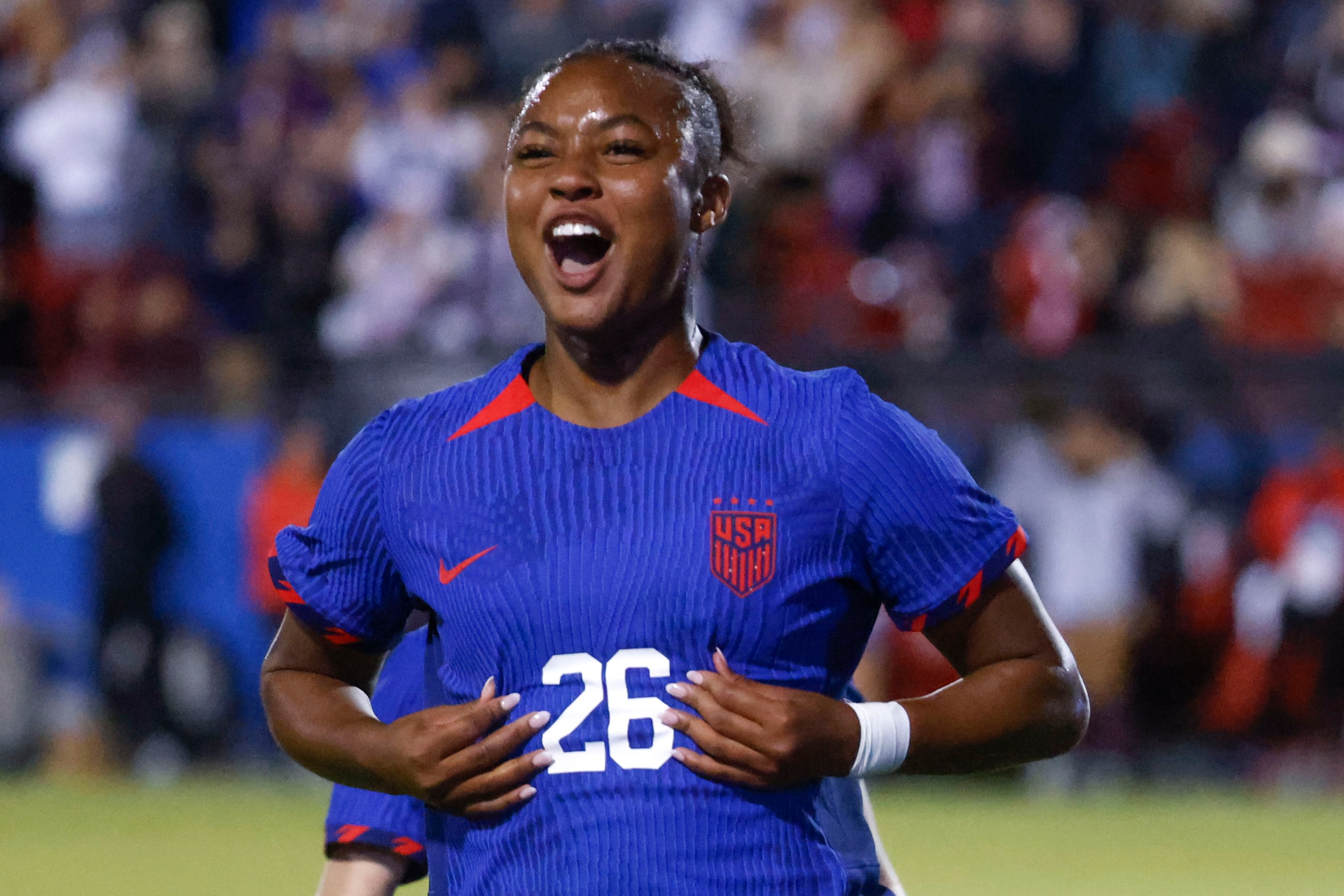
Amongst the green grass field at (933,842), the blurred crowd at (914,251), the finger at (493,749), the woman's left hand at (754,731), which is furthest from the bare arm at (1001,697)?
the blurred crowd at (914,251)

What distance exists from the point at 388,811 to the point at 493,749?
947mm

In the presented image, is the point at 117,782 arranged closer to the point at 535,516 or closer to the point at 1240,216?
the point at 1240,216

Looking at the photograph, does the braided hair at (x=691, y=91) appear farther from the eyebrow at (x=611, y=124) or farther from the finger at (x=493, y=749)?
the finger at (x=493, y=749)

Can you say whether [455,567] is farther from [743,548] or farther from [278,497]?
[278,497]

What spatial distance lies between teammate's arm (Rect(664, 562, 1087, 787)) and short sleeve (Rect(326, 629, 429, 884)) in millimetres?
964

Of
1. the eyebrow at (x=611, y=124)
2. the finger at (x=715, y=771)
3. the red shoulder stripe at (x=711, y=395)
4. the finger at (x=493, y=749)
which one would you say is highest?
the eyebrow at (x=611, y=124)

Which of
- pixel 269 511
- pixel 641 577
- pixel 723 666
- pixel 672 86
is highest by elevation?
pixel 269 511

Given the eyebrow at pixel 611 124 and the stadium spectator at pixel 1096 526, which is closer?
the eyebrow at pixel 611 124

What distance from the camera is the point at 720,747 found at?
2.51m

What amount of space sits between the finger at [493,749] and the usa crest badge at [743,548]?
0.30m

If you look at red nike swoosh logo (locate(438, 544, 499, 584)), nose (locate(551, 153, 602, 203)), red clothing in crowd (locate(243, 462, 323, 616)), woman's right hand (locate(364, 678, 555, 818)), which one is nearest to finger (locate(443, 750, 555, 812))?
woman's right hand (locate(364, 678, 555, 818))

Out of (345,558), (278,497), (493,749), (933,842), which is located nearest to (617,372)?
(345,558)

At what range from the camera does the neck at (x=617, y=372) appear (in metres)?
2.78

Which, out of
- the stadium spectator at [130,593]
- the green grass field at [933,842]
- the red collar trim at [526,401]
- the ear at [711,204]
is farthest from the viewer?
the stadium spectator at [130,593]
